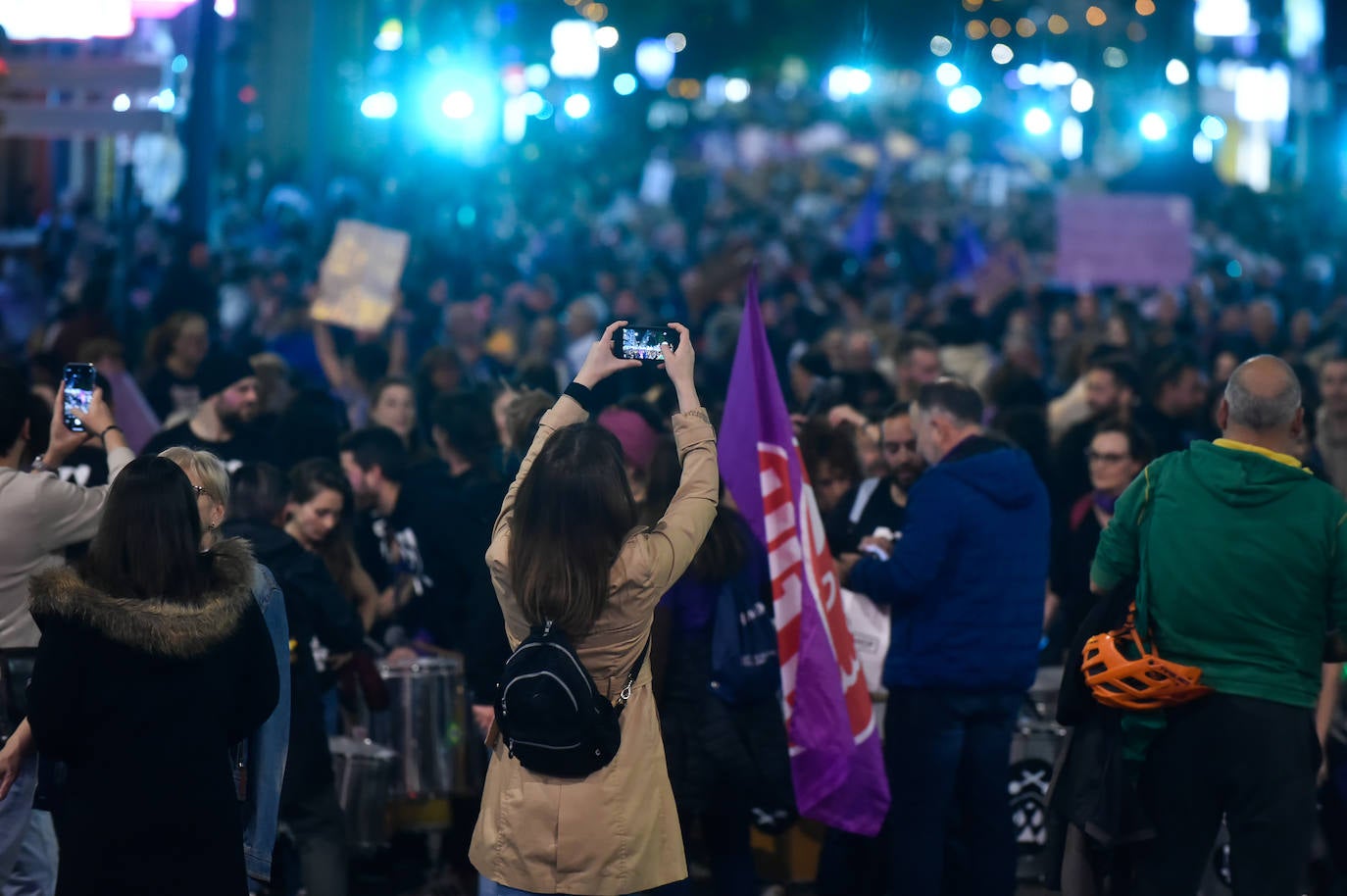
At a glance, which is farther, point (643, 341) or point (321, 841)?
point (321, 841)

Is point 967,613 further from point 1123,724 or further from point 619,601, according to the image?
point 619,601

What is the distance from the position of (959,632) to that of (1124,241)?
13.2 m

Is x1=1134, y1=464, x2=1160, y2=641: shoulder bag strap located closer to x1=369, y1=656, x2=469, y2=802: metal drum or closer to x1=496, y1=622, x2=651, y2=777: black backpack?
x1=496, y1=622, x2=651, y2=777: black backpack

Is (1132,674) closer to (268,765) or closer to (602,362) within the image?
(602,362)

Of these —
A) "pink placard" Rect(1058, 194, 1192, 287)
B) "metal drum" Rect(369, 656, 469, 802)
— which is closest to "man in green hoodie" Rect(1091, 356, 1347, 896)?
"metal drum" Rect(369, 656, 469, 802)

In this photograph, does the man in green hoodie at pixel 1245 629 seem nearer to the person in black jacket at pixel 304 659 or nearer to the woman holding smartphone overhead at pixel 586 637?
the woman holding smartphone overhead at pixel 586 637

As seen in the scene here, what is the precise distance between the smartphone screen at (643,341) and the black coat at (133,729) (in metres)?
1.37

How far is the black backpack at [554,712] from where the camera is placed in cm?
488

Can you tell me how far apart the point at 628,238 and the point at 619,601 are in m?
28.4

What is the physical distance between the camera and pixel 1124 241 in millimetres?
19188

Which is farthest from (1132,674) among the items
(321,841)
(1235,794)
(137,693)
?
(321,841)

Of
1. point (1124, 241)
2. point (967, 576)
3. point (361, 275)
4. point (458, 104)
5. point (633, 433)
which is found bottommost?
point (967, 576)

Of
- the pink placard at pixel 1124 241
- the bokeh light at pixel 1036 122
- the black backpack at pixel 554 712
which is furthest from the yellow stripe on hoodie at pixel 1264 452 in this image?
the bokeh light at pixel 1036 122

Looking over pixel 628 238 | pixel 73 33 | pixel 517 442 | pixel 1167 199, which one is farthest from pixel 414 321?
pixel 628 238
